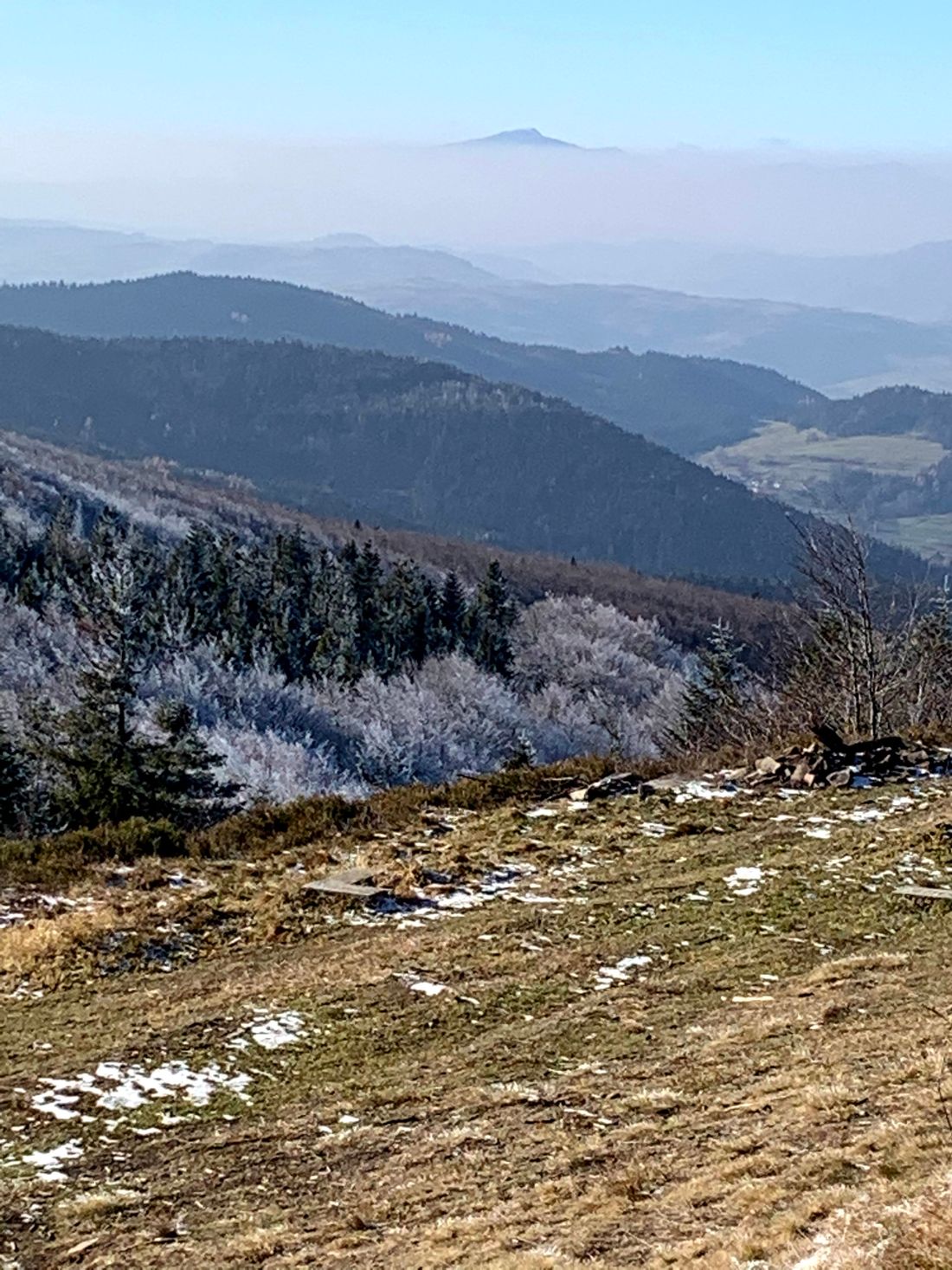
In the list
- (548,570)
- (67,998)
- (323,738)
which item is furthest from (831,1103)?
(548,570)

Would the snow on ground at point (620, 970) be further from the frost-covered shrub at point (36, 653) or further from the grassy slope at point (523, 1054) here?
the frost-covered shrub at point (36, 653)

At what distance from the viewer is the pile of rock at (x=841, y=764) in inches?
750

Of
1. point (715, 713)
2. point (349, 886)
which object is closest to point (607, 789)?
point (349, 886)

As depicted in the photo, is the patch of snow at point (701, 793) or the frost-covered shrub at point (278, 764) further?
the frost-covered shrub at point (278, 764)

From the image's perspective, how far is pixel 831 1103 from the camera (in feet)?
25.5

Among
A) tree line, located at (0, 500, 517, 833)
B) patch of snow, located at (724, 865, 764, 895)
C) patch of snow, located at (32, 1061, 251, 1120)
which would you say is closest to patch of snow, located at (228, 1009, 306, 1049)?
patch of snow, located at (32, 1061, 251, 1120)

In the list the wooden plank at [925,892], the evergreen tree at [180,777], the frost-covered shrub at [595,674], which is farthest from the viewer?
the frost-covered shrub at [595,674]

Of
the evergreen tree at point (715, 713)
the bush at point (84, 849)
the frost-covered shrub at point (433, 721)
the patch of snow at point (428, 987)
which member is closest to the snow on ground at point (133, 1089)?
the patch of snow at point (428, 987)

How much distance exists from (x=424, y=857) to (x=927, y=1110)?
975 centimetres

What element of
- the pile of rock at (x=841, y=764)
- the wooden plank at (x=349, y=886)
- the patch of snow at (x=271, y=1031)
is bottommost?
the wooden plank at (x=349, y=886)

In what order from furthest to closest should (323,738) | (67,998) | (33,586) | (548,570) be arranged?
(548,570)
(33,586)
(323,738)
(67,998)

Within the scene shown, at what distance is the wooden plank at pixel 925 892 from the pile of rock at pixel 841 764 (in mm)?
4982

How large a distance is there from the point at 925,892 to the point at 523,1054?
5.72 metres

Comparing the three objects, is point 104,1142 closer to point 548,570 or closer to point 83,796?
point 83,796
